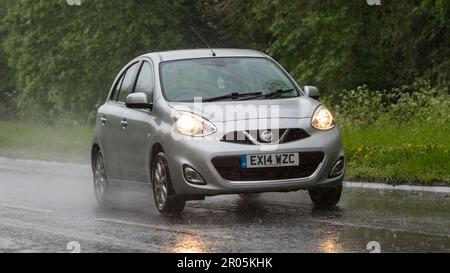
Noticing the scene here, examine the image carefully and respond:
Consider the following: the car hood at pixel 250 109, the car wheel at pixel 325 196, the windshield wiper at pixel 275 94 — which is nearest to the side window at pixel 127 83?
the car hood at pixel 250 109

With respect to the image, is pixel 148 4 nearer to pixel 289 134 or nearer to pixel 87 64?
pixel 87 64

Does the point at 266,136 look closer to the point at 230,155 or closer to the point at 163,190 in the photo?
the point at 230,155

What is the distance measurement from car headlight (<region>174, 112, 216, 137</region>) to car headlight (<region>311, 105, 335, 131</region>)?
43.8 inches

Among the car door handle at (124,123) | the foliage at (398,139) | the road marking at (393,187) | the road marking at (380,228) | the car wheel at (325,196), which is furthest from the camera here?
the foliage at (398,139)

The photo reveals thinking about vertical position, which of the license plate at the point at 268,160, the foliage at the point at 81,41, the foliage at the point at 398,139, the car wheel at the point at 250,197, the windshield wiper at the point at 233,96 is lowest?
the foliage at the point at 81,41

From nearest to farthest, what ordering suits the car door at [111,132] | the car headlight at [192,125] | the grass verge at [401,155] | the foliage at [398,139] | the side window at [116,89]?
the car headlight at [192,125]
the car door at [111,132]
the side window at [116,89]
the grass verge at [401,155]
the foliage at [398,139]

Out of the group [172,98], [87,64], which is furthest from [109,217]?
[87,64]

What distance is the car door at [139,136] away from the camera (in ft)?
42.0

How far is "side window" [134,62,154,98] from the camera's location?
43.7 ft

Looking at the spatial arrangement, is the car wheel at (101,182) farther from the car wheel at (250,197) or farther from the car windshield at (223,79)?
the car windshield at (223,79)

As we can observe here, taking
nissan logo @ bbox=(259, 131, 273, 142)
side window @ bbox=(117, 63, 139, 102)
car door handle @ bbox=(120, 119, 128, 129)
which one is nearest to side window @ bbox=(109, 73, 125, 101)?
side window @ bbox=(117, 63, 139, 102)

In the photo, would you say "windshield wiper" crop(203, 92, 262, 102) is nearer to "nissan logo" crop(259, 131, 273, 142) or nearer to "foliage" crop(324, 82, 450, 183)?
"nissan logo" crop(259, 131, 273, 142)

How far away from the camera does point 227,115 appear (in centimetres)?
1196
